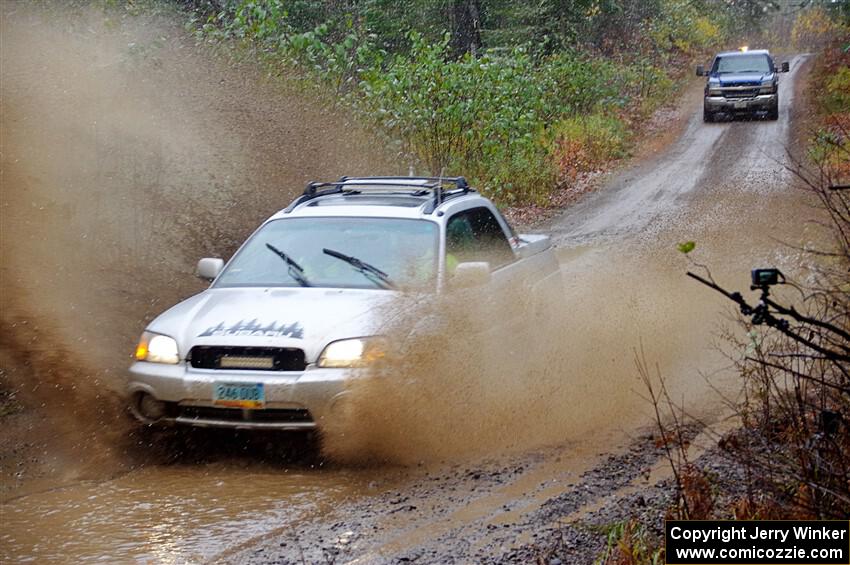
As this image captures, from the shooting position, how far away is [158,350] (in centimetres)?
669

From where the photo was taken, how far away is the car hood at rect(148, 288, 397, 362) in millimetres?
6410

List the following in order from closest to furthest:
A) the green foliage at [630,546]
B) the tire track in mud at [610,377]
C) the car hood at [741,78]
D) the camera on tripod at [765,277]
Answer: the camera on tripod at [765,277]
the green foliage at [630,546]
the tire track in mud at [610,377]
the car hood at [741,78]

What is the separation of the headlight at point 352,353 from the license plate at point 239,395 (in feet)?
1.38

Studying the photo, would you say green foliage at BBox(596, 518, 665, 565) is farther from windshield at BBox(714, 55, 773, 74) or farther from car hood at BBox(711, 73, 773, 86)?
windshield at BBox(714, 55, 773, 74)

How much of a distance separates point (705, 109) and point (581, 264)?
1821 cm

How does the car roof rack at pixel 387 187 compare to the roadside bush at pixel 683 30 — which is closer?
the car roof rack at pixel 387 187

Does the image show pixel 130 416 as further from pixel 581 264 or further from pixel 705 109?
pixel 705 109

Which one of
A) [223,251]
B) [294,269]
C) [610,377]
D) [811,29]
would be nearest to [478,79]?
[223,251]

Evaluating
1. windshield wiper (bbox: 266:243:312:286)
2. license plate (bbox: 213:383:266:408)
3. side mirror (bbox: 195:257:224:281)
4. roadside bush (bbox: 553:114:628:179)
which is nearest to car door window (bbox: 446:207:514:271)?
windshield wiper (bbox: 266:243:312:286)

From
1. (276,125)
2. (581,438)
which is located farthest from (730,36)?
(581,438)

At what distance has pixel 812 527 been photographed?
3775mm

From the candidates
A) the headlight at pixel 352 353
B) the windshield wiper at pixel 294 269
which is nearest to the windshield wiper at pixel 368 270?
the windshield wiper at pixel 294 269

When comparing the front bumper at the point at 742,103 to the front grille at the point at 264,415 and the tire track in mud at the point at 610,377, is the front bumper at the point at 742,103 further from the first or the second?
the front grille at the point at 264,415

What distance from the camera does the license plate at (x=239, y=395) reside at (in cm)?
621
